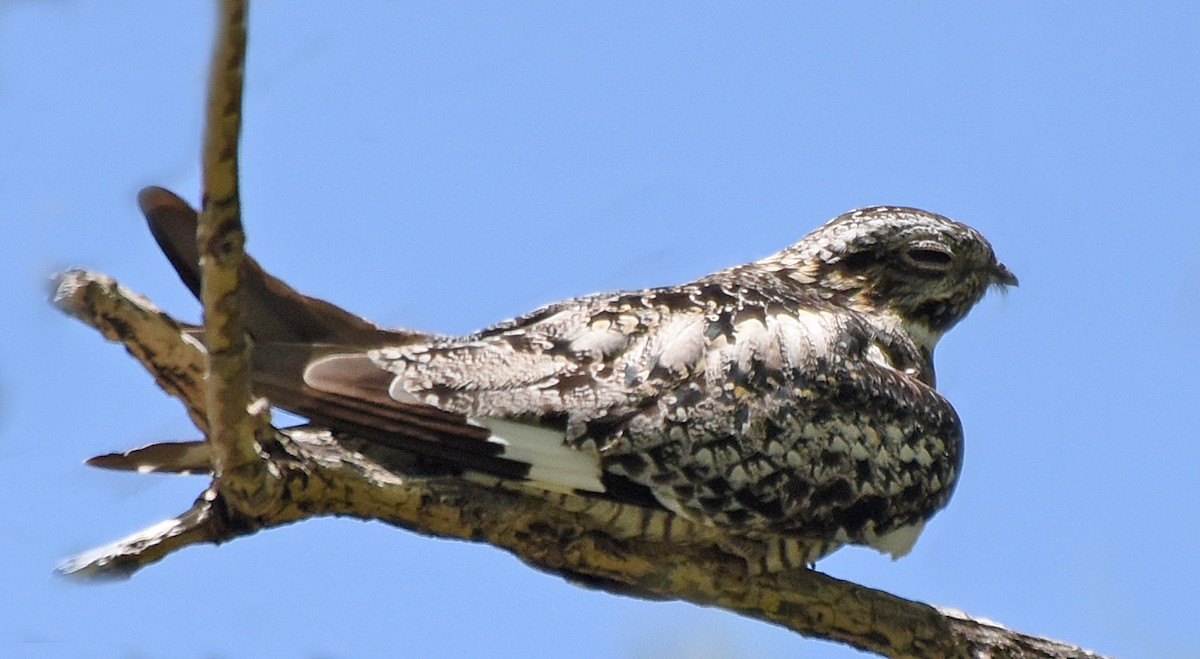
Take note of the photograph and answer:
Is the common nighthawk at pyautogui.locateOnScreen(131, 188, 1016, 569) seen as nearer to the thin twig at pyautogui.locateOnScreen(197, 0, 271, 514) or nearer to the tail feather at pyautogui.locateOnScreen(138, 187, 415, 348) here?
the tail feather at pyautogui.locateOnScreen(138, 187, 415, 348)

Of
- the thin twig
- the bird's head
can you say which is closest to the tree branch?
the thin twig

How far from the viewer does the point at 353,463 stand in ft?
11.0

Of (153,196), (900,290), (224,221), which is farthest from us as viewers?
(900,290)

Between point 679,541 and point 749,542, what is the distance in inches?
7.5

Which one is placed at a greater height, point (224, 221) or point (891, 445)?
point (891, 445)

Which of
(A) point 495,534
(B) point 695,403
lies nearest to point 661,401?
(B) point 695,403

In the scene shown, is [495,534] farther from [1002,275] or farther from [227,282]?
[1002,275]

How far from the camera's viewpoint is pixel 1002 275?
17.3ft

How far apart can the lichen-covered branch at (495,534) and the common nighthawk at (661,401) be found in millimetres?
98

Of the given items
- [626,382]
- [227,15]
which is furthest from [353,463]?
[227,15]

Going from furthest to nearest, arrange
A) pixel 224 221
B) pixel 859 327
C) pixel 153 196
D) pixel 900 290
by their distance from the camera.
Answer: pixel 900 290
pixel 859 327
pixel 153 196
pixel 224 221

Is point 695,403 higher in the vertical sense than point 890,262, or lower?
lower

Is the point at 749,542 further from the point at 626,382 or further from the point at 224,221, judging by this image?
the point at 224,221

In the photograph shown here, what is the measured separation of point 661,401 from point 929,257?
5.41ft
